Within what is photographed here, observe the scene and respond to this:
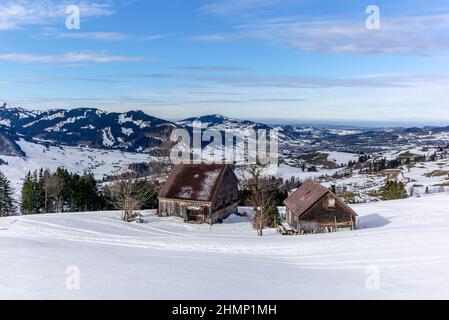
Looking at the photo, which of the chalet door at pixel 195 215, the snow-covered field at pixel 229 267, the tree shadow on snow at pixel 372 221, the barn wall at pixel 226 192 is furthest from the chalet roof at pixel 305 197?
the snow-covered field at pixel 229 267

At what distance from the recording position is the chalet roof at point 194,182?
42719 millimetres

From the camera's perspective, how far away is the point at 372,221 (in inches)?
1539

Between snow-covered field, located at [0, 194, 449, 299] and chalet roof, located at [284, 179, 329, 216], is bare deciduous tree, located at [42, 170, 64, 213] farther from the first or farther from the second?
chalet roof, located at [284, 179, 329, 216]

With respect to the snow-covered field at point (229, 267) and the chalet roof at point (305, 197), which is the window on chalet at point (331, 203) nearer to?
the chalet roof at point (305, 197)

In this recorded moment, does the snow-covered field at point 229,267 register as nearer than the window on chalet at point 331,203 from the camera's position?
Yes

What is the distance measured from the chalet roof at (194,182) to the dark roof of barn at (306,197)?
8.67m
